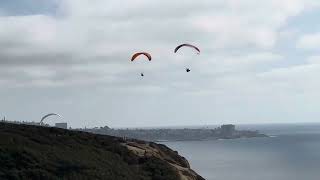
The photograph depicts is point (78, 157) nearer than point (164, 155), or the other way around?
point (78, 157)

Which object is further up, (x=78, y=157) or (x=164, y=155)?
(x=78, y=157)

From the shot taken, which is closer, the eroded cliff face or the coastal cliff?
the coastal cliff

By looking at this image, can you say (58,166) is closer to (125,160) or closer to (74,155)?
(74,155)

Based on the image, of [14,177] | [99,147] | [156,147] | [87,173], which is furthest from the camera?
[156,147]

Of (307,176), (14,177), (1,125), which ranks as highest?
(1,125)

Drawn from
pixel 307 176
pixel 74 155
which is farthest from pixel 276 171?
pixel 74 155

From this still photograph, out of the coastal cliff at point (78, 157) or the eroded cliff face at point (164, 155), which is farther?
the eroded cliff face at point (164, 155)
